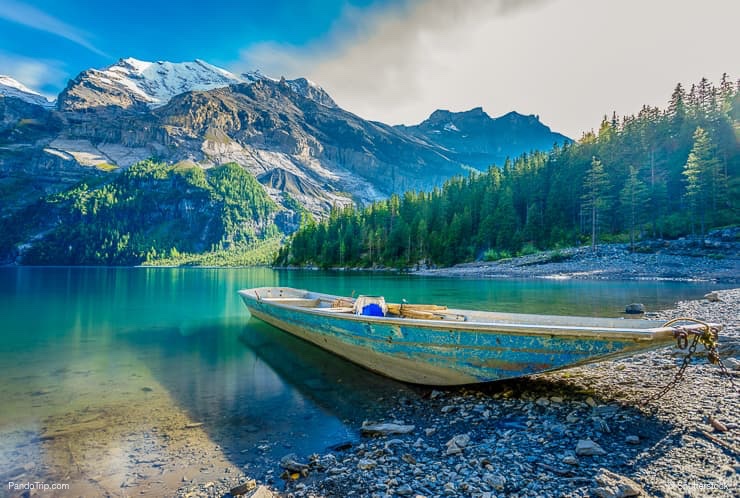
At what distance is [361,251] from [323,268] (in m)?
11.2

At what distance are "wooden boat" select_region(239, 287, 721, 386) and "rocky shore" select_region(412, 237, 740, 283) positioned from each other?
124ft

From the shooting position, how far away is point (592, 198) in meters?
67.8

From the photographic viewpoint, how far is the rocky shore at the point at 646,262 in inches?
1610

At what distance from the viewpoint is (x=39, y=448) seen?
7184 millimetres

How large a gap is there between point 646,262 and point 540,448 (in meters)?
51.3

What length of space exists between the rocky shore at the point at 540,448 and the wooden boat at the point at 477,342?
744mm

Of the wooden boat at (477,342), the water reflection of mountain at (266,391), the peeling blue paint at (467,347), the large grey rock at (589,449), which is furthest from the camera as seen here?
the water reflection of mountain at (266,391)

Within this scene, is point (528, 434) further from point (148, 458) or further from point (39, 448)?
point (39, 448)

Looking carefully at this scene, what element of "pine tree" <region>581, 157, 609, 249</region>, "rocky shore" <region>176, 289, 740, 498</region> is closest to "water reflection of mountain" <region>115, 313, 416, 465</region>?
"rocky shore" <region>176, 289, 740, 498</region>

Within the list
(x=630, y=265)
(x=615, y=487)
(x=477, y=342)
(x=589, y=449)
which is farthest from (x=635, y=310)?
(x=630, y=265)

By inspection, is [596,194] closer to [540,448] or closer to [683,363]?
[683,363]

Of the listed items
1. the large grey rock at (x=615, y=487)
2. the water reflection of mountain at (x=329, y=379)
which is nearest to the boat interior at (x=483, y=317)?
the water reflection of mountain at (x=329, y=379)

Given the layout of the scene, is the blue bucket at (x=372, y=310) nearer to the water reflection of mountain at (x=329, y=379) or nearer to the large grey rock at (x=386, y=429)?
the water reflection of mountain at (x=329, y=379)

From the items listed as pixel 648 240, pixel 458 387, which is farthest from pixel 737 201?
pixel 458 387
